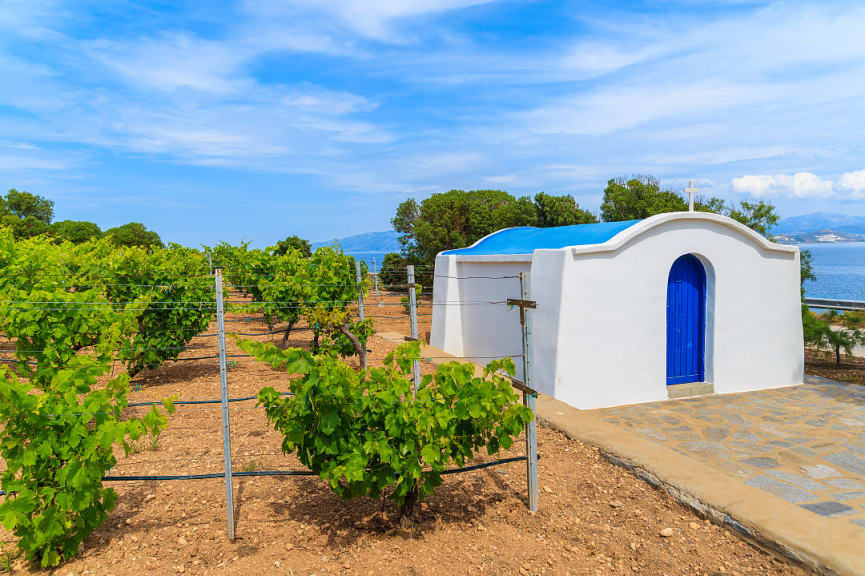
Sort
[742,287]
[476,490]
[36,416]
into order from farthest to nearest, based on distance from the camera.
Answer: [742,287]
[476,490]
[36,416]

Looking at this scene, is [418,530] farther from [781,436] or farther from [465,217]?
[465,217]

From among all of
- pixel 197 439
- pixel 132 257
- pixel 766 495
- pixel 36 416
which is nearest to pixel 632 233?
pixel 766 495

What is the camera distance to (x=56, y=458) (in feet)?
12.6

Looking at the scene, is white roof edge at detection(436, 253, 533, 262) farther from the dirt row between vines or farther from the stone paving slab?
the dirt row between vines

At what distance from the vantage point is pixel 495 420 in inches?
162

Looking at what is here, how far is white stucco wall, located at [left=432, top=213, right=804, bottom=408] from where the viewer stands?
26.4ft

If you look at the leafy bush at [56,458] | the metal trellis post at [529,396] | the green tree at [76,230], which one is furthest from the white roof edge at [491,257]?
the green tree at [76,230]

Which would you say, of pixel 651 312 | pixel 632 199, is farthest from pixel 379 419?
pixel 632 199

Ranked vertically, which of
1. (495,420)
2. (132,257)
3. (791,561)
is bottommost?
(791,561)

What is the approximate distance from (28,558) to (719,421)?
7617 mm

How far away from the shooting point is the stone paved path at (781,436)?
5.20 m

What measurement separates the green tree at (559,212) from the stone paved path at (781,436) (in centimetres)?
1396

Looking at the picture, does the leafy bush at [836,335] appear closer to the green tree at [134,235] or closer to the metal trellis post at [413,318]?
the metal trellis post at [413,318]

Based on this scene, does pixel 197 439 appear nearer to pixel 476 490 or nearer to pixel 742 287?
pixel 476 490
